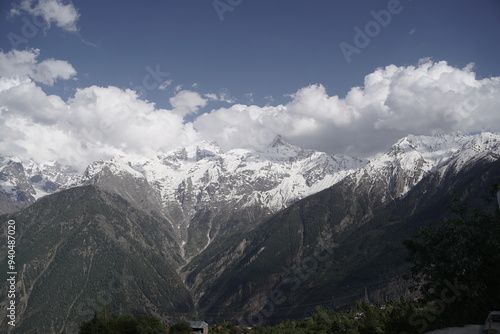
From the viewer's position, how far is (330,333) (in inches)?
6403

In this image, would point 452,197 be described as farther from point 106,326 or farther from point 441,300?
point 106,326

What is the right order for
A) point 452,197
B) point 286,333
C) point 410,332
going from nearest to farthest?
point 410,332
point 452,197
point 286,333

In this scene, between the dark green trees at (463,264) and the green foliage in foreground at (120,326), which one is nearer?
the dark green trees at (463,264)

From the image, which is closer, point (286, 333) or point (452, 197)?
point (452, 197)

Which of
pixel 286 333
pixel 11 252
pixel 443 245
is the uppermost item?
pixel 11 252

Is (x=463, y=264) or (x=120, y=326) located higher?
(x=463, y=264)

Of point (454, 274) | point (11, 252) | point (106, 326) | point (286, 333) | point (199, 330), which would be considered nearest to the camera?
point (454, 274)

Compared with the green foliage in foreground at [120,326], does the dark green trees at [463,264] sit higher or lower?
higher

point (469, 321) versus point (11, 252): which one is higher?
point (11, 252)

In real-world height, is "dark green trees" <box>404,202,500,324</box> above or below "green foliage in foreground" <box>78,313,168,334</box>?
above

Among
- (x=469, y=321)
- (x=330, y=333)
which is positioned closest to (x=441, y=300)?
(x=469, y=321)

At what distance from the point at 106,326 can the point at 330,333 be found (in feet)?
280

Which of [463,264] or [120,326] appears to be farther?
[120,326]

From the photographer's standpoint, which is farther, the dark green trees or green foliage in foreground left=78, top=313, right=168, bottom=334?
green foliage in foreground left=78, top=313, right=168, bottom=334
